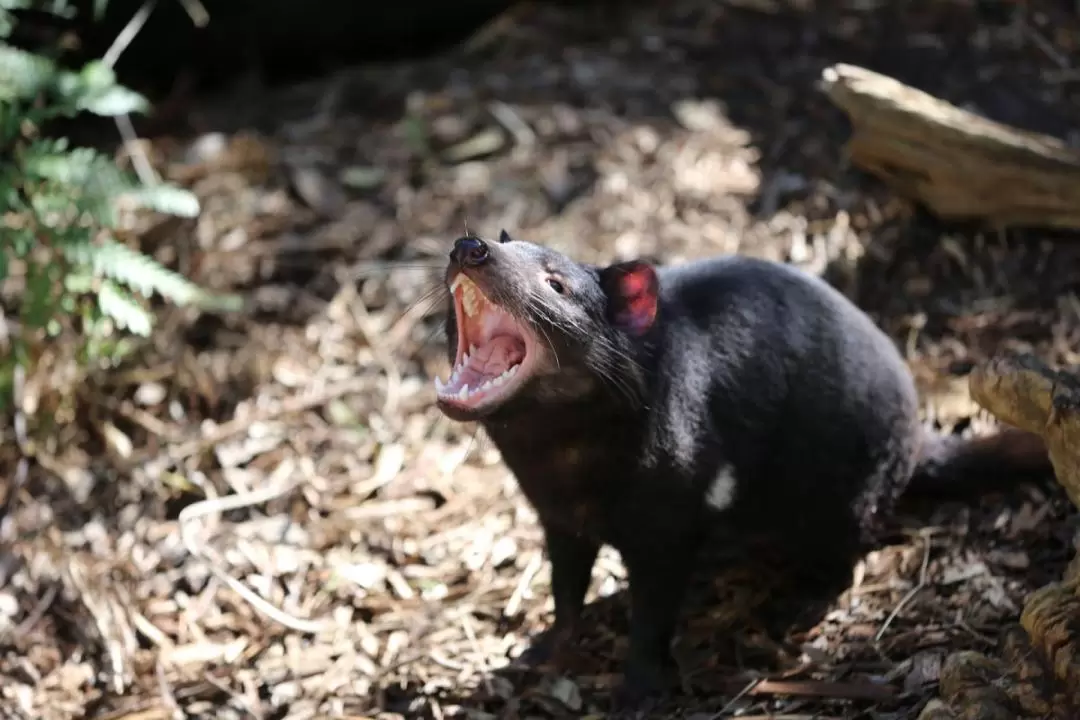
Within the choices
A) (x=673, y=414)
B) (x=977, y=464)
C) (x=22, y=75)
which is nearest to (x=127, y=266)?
(x=22, y=75)

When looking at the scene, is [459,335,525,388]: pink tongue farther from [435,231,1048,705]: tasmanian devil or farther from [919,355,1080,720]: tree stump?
[919,355,1080,720]: tree stump

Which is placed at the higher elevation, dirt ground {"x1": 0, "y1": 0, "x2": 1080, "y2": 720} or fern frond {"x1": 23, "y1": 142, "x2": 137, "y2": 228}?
fern frond {"x1": 23, "y1": 142, "x2": 137, "y2": 228}

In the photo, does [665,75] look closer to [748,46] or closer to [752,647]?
[748,46]

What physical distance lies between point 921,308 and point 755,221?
75cm

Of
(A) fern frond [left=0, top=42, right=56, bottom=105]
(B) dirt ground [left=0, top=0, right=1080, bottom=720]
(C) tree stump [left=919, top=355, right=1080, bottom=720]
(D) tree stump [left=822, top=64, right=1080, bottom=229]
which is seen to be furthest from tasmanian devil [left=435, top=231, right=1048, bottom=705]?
(A) fern frond [left=0, top=42, right=56, bottom=105]

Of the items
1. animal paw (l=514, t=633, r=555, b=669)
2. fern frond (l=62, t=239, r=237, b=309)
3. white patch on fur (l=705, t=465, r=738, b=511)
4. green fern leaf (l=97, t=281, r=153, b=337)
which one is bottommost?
→ animal paw (l=514, t=633, r=555, b=669)

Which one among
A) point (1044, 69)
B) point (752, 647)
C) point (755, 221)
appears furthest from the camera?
point (1044, 69)

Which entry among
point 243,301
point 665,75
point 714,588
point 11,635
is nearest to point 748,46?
point 665,75

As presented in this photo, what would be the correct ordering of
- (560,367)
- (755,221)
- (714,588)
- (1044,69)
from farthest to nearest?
(1044,69)
(755,221)
(714,588)
(560,367)

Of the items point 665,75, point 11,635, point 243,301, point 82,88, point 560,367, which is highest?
point 82,88

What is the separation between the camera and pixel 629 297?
2729 mm

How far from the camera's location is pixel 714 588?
3314mm

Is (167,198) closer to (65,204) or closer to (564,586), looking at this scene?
(65,204)

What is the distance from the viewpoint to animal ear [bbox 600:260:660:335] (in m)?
2.71
